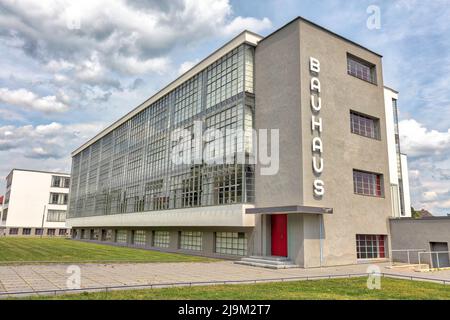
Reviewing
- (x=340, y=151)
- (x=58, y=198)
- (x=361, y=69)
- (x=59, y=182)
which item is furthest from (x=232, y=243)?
(x=59, y=182)

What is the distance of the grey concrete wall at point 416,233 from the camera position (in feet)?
75.0

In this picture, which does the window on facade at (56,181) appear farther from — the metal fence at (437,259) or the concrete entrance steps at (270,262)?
the metal fence at (437,259)

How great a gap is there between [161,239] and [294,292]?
89.3 feet

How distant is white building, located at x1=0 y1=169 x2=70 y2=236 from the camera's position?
89.1m

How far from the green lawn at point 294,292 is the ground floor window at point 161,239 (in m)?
23.6

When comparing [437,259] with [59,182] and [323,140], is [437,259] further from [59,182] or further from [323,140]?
[59,182]

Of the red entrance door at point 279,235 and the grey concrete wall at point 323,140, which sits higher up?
the grey concrete wall at point 323,140

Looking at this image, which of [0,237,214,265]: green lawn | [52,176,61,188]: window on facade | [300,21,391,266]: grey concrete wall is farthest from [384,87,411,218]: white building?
[52,176,61,188]: window on facade

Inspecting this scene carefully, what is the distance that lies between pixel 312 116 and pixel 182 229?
17.0 m

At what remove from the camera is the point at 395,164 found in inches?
1241

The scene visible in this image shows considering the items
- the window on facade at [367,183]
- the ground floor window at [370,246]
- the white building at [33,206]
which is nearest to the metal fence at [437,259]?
the ground floor window at [370,246]

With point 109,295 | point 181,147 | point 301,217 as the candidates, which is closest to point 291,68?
point 301,217

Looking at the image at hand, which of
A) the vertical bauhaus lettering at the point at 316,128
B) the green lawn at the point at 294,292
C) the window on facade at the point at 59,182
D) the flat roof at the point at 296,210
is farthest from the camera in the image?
the window on facade at the point at 59,182
